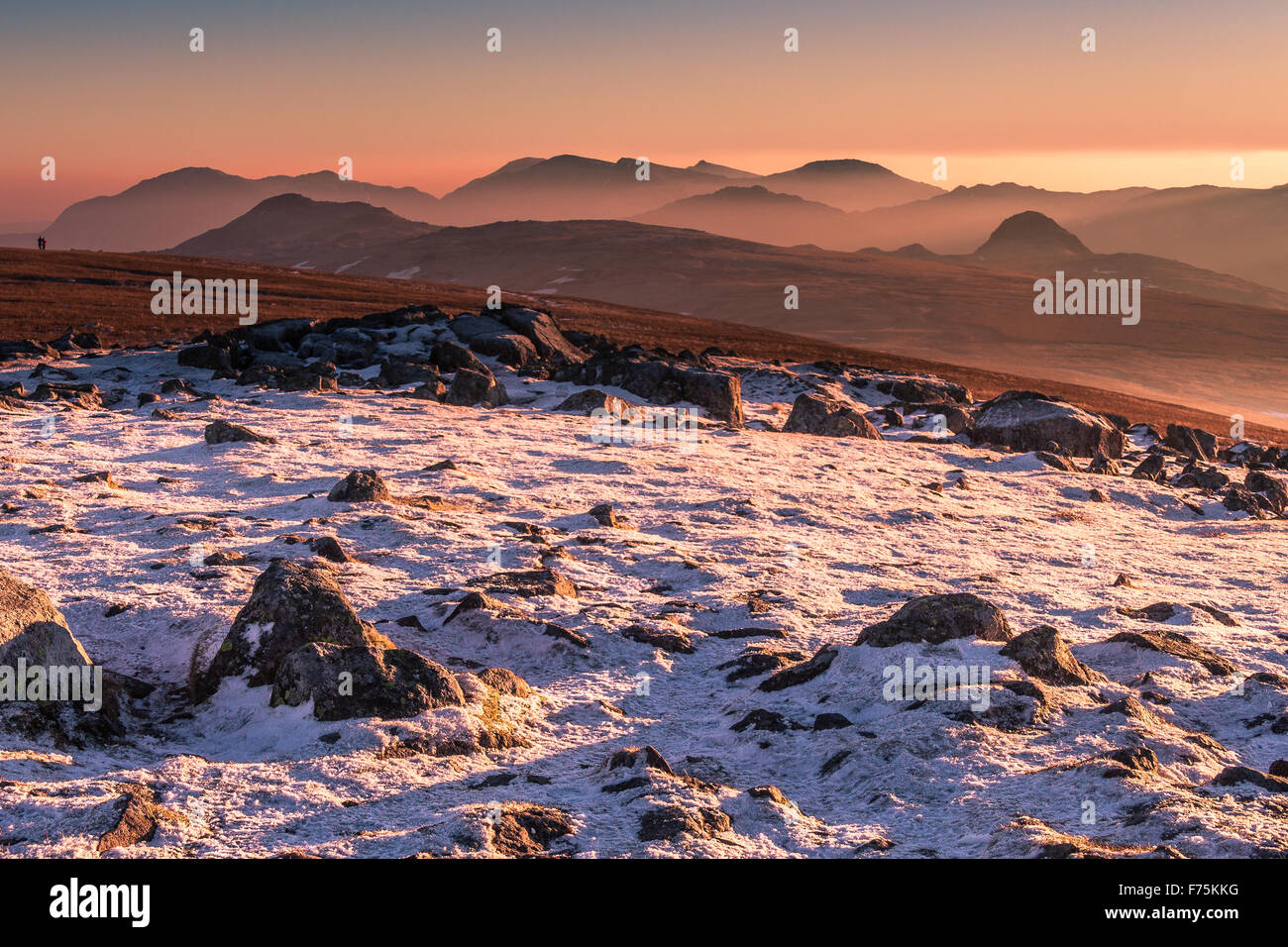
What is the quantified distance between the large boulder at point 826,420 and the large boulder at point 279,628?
15.9 m

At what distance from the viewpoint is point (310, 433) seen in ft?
61.4

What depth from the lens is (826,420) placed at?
23.5 m

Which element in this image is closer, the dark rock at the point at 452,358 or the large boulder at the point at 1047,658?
the large boulder at the point at 1047,658

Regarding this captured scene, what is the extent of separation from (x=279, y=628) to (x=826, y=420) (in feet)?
55.1

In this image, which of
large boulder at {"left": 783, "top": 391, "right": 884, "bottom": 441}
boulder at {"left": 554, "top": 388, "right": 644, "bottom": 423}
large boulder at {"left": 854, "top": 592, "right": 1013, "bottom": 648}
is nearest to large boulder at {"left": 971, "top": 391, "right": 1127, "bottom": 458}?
large boulder at {"left": 783, "top": 391, "right": 884, "bottom": 441}

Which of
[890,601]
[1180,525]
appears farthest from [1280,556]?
[890,601]

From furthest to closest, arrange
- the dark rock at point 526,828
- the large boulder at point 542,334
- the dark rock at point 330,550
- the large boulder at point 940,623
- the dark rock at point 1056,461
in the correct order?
the large boulder at point 542,334 → the dark rock at point 1056,461 → the dark rock at point 330,550 → the large boulder at point 940,623 → the dark rock at point 526,828

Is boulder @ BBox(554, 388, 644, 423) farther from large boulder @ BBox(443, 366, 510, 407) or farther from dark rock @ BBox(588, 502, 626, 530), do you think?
dark rock @ BBox(588, 502, 626, 530)

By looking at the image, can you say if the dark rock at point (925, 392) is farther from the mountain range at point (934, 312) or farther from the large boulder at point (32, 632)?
the mountain range at point (934, 312)

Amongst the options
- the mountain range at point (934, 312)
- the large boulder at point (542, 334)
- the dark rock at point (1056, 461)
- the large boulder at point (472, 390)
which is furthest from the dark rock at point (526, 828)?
the mountain range at point (934, 312)

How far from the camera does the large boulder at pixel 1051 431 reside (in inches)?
931

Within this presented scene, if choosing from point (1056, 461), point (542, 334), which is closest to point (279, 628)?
point (1056, 461)

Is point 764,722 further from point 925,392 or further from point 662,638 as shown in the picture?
point 925,392
